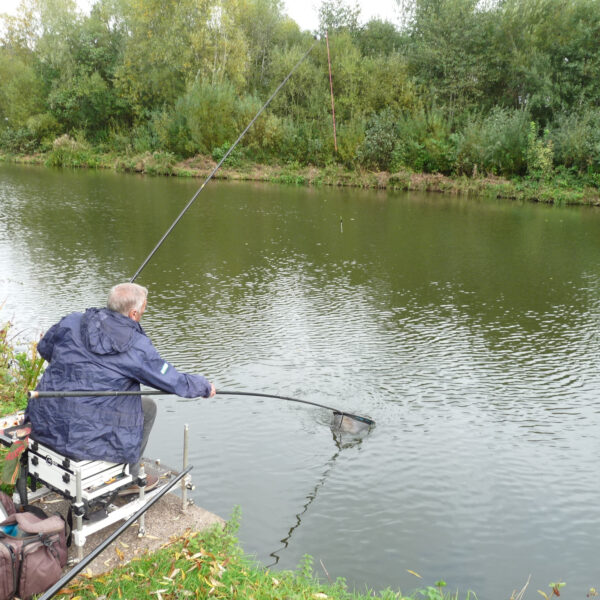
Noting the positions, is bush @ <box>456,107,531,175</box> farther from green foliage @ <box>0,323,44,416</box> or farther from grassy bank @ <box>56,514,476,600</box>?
grassy bank @ <box>56,514,476,600</box>

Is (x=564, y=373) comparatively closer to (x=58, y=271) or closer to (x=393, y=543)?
(x=393, y=543)

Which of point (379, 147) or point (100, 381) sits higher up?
A: point (379, 147)

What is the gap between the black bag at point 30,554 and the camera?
11.3 feet

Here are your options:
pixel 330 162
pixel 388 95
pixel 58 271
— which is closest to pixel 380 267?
pixel 58 271

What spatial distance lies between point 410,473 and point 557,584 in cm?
190

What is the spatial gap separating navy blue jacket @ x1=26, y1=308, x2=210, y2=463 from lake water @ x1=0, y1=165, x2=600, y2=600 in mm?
1869

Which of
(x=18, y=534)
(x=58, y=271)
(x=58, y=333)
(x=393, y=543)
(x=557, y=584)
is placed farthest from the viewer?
(x=58, y=271)

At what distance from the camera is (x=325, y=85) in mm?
39844

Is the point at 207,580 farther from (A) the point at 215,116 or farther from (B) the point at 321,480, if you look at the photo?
(A) the point at 215,116

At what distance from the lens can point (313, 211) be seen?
23828 mm

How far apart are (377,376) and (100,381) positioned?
214 inches

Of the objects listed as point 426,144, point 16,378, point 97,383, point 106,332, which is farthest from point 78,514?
point 426,144

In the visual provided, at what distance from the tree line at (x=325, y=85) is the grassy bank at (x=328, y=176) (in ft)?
Answer: 2.71

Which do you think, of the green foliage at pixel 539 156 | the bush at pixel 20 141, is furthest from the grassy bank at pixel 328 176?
the bush at pixel 20 141
